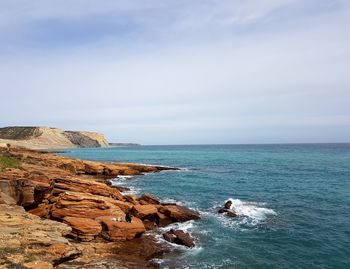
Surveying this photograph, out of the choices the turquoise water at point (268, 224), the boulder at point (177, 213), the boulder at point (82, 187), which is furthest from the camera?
the boulder at point (82, 187)

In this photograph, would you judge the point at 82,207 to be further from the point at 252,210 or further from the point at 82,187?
the point at 252,210

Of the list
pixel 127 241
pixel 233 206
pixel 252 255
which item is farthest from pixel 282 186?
pixel 127 241

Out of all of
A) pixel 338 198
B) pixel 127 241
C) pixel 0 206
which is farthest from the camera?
pixel 338 198

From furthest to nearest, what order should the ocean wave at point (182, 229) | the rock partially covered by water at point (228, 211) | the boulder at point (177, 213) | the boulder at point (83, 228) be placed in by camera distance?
the rock partially covered by water at point (228, 211) < the boulder at point (177, 213) < the ocean wave at point (182, 229) < the boulder at point (83, 228)

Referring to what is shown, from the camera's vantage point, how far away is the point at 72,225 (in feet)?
80.1

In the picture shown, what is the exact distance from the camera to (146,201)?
3672 centimetres

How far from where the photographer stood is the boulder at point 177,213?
31.8 metres

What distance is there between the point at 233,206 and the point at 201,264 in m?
16.5

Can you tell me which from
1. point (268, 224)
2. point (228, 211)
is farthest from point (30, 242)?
point (228, 211)

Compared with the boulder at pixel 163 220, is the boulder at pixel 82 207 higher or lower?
higher

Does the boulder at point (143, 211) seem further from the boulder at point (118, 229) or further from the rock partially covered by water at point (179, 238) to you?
the rock partially covered by water at point (179, 238)

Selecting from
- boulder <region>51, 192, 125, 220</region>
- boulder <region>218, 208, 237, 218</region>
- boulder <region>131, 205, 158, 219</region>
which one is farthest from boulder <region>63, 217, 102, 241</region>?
boulder <region>218, 208, 237, 218</region>

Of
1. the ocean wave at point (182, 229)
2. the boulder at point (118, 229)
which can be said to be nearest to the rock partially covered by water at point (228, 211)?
the ocean wave at point (182, 229)

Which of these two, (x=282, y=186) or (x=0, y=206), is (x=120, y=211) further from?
(x=282, y=186)
